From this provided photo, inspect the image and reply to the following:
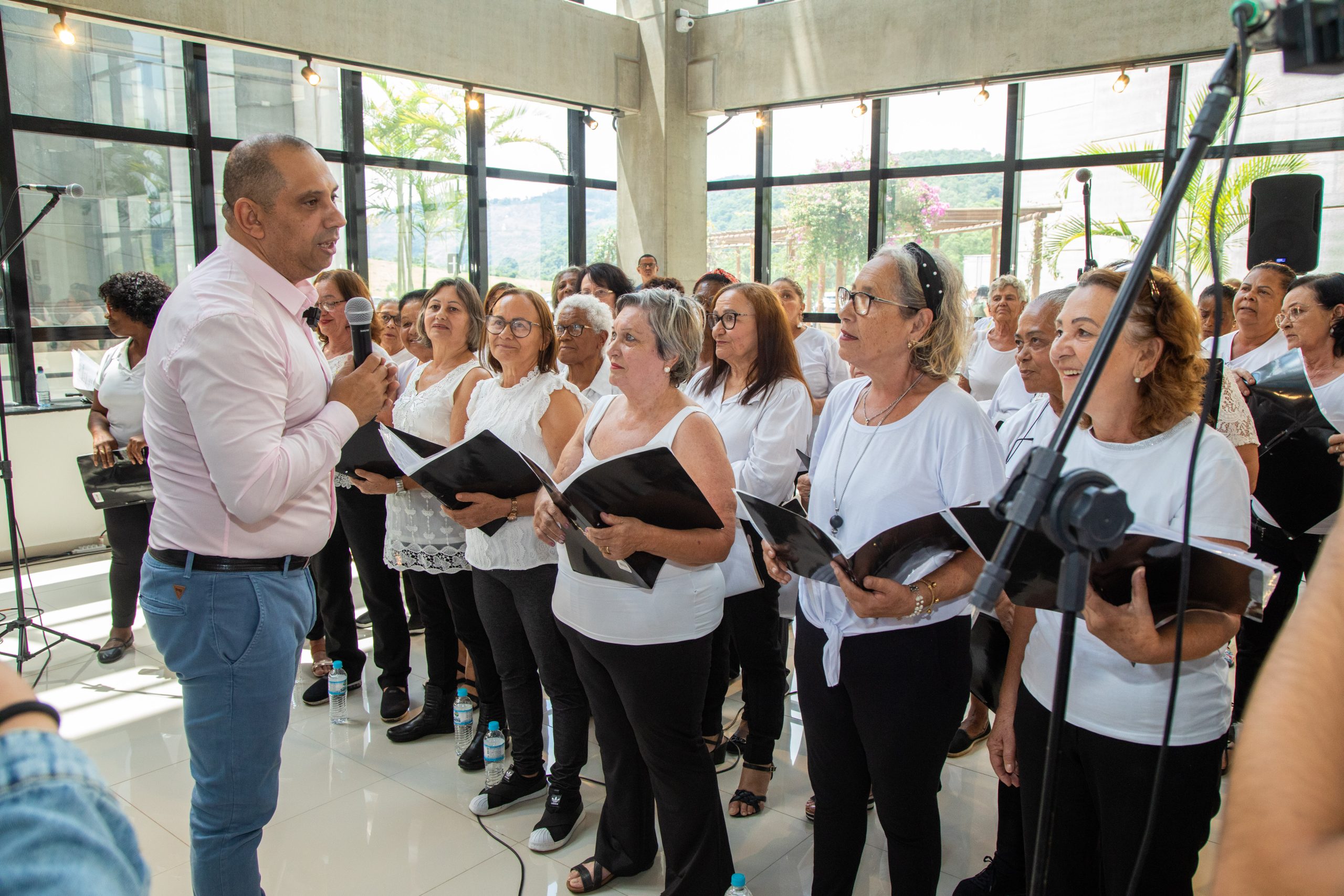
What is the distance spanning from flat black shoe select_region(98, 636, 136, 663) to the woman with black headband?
3.83 metres

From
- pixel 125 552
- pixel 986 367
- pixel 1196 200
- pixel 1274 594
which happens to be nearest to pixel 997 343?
pixel 986 367

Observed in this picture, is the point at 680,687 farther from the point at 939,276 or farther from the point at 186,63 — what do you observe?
the point at 186,63

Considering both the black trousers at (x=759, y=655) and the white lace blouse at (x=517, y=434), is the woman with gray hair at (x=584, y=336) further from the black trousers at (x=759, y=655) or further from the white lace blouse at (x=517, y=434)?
the black trousers at (x=759, y=655)

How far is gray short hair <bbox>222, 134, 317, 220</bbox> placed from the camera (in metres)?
1.85

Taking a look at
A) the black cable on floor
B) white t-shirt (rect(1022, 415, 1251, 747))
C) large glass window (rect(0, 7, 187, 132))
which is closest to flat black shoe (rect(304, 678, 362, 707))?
the black cable on floor

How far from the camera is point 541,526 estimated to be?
2.34m

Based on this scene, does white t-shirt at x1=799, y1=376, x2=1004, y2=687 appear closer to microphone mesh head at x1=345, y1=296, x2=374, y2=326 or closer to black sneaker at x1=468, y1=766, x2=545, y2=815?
microphone mesh head at x1=345, y1=296, x2=374, y2=326

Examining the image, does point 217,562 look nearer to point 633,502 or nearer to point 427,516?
point 633,502

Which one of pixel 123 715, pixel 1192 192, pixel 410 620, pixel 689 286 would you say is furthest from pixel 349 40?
pixel 1192 192

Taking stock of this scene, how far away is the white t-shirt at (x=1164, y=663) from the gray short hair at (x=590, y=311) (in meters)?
2.16

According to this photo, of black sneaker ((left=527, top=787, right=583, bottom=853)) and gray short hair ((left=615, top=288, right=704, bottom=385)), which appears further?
black sneaker ((left=527, top=787, right=583, bottom=853))

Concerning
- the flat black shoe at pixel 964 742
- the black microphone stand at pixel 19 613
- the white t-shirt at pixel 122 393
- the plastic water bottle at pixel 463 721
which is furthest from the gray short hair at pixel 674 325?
the black microphone stand at pixel 19 613

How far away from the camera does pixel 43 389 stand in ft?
20.7

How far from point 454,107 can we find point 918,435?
7578mm
